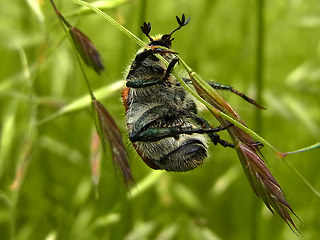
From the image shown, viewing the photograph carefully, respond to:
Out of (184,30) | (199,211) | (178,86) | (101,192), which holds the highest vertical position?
(184,30)

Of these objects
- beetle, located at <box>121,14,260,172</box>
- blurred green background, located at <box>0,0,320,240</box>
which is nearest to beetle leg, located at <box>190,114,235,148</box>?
beetle, located at <box>121,14,260,172</box>

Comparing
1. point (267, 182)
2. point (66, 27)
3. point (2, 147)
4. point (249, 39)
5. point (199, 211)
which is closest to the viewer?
point (267, 182)

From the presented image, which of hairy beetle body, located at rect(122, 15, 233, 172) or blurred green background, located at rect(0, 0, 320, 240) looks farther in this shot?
blurred green background, located at rect(0, 0, 320, 240)

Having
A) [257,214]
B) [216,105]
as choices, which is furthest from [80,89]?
[216,105]

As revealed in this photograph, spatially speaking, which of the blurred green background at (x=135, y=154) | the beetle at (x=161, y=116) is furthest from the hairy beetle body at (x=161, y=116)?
the blurred green background at (x=135, y=154)

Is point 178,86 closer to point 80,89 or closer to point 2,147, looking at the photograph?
point 2,147

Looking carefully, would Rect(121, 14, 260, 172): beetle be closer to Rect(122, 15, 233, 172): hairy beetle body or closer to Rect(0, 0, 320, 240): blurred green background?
Rect(122, 15, 233, 172): hairy beetle body
